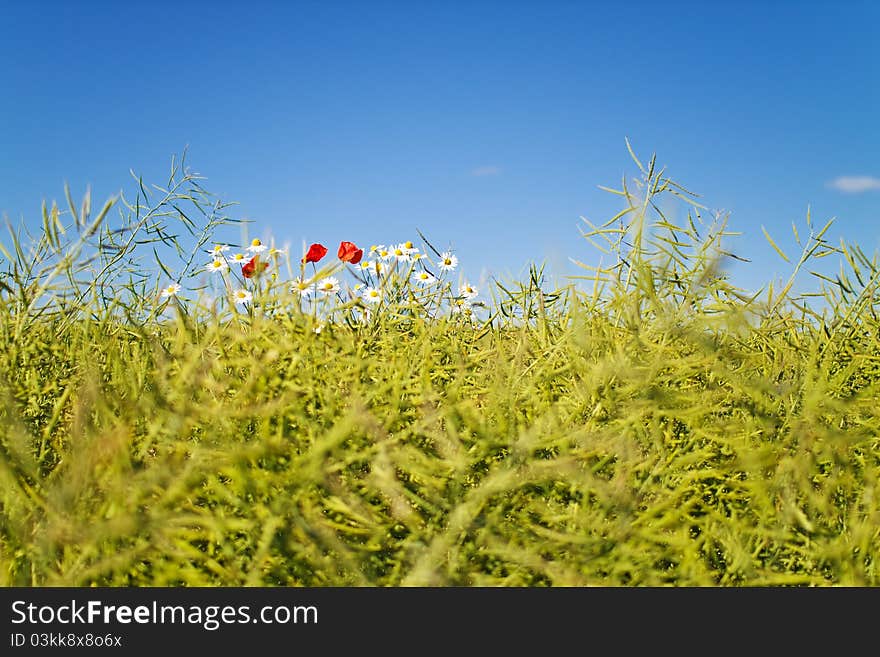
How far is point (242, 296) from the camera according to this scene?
1299mm

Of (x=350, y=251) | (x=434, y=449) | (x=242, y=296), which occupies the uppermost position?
(x=350, y=251)

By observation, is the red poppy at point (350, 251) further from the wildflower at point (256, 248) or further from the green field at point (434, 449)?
the green field at point (434, 449)

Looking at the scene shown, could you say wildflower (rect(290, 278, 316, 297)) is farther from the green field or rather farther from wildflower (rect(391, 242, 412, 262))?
wildflower (rect(391, 242, 412, 262))

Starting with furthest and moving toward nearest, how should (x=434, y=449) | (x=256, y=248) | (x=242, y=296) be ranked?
1. (x=256, y=248)
2. (x=242, y=296)
3. (x=434, y=449)

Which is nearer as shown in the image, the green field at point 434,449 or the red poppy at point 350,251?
the green field at point 434,449

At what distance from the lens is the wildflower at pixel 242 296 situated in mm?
1092

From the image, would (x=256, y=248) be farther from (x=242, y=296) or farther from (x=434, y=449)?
(x=434, y=449)

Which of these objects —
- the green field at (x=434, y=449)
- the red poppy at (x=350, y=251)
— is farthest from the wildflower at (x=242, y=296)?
the red poppy at (x=350, y=251)

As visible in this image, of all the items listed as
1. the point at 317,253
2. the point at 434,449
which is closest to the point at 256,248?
the point at 317,253

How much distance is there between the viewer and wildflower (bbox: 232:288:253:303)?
1092mm

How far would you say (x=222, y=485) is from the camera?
869 millimetres

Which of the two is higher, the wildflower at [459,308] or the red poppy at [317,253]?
the red poppy at [317,253]
